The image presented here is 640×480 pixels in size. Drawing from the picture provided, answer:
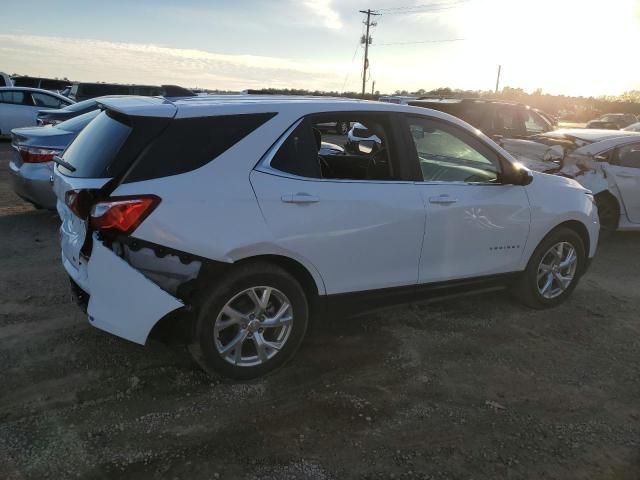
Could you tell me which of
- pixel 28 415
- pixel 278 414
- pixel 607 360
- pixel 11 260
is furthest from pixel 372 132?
pixel 11 260

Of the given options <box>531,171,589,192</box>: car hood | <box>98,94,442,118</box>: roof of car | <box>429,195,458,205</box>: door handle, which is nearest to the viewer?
<box>98,94,442,118</box>: roof of car

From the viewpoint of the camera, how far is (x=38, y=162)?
6.13 meters

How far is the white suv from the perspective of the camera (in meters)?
2.91

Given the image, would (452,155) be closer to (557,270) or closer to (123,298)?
(557,270)

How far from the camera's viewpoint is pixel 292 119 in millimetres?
3342

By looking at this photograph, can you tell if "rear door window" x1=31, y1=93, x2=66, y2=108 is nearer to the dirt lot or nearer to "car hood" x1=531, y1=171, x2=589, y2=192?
the dirt lot

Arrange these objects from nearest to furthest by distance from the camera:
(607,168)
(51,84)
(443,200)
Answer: (443,200) < (607,168) < (51,84)

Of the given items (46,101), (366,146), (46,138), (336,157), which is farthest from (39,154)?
(46,101)

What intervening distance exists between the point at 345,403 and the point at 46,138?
5064 mm

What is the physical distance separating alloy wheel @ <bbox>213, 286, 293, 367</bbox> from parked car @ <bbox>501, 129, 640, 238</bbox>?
4886mm

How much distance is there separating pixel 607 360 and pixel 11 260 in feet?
18.1

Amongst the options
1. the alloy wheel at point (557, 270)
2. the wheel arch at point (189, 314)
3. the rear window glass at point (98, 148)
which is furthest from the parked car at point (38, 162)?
the alloy wheel at point (557, 270)

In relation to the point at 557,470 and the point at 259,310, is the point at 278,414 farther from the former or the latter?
the point at 557,470

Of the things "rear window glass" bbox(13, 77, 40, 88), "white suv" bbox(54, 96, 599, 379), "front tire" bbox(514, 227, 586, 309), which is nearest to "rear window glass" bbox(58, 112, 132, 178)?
"white suv" bbox(54, 96, 599, 379)
